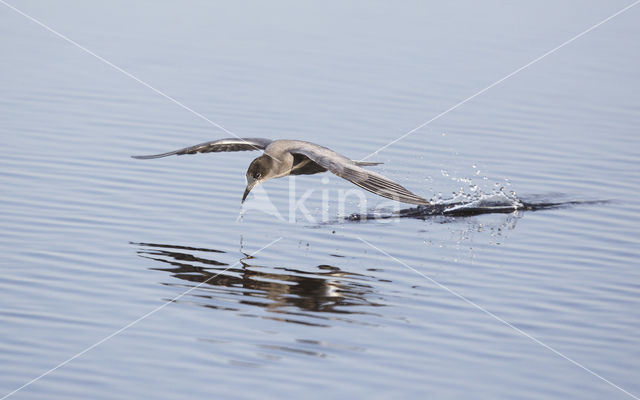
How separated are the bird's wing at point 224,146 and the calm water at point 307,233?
0.70 metres

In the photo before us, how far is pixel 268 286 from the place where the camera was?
9.76m

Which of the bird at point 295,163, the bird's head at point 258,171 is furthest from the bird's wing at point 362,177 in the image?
the bird's head at point 258,171

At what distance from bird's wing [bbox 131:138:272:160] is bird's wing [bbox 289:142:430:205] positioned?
880 millimetres

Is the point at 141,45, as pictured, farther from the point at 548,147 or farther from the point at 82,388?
the point at 82,388

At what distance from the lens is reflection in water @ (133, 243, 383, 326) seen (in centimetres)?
916

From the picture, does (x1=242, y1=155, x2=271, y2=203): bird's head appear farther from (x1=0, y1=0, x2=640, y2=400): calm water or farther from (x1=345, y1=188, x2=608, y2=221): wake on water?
(x1=345, y1=188, x2=608, y2=221): wake on water

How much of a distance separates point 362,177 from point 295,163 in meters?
1.77

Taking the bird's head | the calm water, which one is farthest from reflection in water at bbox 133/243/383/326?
the bird's head

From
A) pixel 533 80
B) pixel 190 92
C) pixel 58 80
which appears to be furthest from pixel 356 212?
pixel 533 80

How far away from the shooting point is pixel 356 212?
1281 centimetres

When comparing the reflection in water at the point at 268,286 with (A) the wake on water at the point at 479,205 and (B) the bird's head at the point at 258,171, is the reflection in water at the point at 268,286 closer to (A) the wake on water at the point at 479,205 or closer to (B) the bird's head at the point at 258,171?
(B) the bird's head at the point at 258,171

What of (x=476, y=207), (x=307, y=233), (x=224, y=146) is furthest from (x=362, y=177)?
(x=476, y=207)

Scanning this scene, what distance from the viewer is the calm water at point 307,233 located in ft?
26.5

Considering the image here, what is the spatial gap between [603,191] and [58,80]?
33.7 ft
